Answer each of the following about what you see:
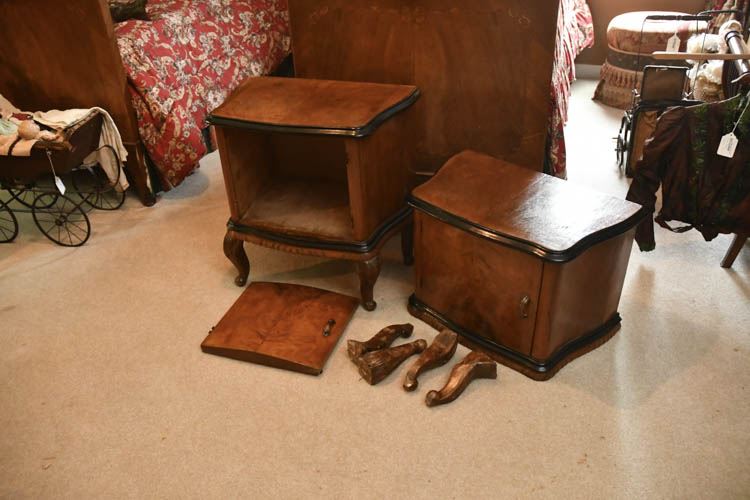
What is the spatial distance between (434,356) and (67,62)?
2.13 metres

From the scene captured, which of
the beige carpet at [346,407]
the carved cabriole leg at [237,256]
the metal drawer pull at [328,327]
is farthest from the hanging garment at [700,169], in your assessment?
the carved cabriole leg at [237,256]

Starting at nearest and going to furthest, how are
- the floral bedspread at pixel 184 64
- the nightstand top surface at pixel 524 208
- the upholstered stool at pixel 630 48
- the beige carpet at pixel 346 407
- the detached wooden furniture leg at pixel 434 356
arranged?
the beige carpet at pixel 346 407, the nightstand top surface at pixel 524 208, the detached wooden furniture leg at pixel 434 356, the floral bedspread at pixel 184 64, the upholstered stool at pixel 630 48

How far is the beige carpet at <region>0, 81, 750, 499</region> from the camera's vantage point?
1602 millimetres

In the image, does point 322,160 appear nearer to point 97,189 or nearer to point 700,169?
point 97,189

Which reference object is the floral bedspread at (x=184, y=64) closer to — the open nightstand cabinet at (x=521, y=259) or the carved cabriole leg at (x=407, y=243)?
the carved cabriole leg at (x=407, y=243)

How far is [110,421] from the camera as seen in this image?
182 cm

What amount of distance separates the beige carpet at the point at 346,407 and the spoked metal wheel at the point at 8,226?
0.34 m

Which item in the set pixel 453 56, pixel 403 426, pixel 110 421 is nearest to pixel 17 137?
pixel 110 421

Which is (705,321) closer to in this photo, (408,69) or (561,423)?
(561,423)

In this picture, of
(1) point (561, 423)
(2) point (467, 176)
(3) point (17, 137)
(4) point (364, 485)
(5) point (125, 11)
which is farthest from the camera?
(5) point (125, 11)

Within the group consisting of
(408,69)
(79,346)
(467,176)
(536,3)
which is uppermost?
(536,3)

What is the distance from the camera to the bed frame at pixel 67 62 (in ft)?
8.73

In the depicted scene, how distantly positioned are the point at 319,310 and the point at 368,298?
0.18 meters

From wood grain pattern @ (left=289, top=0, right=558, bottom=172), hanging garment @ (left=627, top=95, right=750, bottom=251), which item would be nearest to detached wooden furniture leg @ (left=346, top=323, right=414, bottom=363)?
wood grain pattern @ (left=289, top=0, right=558, bottom=172)
